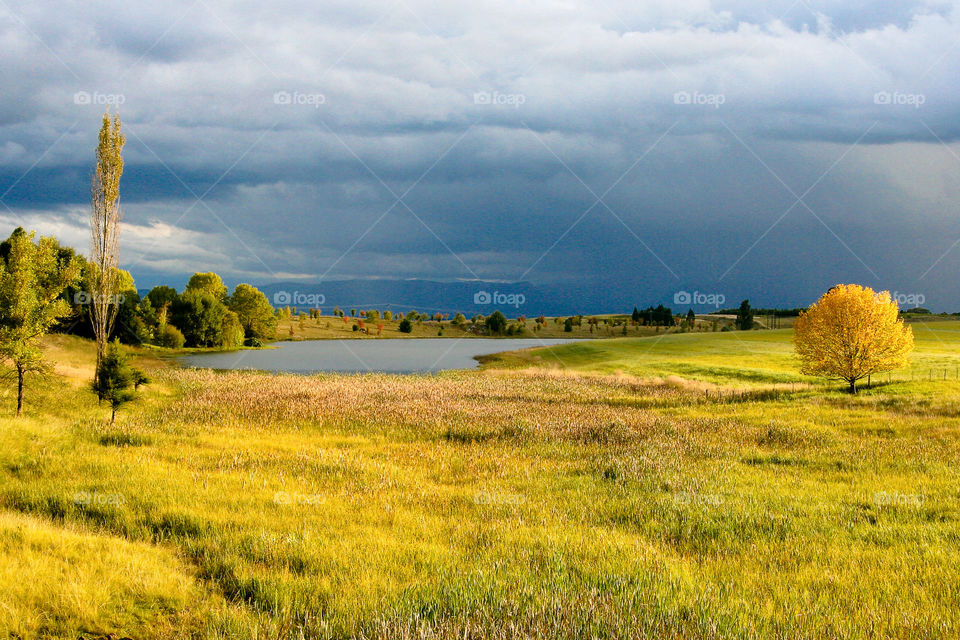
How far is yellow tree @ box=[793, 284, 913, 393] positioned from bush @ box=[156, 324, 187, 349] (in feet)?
306

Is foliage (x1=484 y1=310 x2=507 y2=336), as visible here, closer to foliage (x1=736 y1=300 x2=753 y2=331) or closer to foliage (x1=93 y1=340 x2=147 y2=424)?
foliage (x1=736 y1=300 x2=753 y2=331)

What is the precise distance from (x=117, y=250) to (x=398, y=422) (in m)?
18.0

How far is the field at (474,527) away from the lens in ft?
19.2

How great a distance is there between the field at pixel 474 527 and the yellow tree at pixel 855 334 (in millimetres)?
12765

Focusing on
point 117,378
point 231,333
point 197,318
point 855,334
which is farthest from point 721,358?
point 231,333

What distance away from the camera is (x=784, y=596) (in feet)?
21.4

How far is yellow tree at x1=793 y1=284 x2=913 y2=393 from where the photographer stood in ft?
107

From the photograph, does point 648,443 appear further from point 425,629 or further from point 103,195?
point 103,195

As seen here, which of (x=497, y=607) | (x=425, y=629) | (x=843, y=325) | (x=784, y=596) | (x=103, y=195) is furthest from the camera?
(x=843, y=325)

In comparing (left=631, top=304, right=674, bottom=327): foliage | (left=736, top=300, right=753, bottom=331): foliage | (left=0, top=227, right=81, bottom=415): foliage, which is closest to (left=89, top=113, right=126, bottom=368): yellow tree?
(left=0, top=227, right=81, bottom=415): foliage

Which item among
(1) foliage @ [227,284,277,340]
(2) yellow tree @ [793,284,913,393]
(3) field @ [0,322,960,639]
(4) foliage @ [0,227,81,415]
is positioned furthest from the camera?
(1) foliage @ [227,284,277,340]

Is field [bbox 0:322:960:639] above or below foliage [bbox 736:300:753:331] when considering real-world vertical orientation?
below

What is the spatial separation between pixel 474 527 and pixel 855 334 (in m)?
32.5

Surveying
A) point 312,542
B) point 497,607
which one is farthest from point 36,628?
point 497,607
